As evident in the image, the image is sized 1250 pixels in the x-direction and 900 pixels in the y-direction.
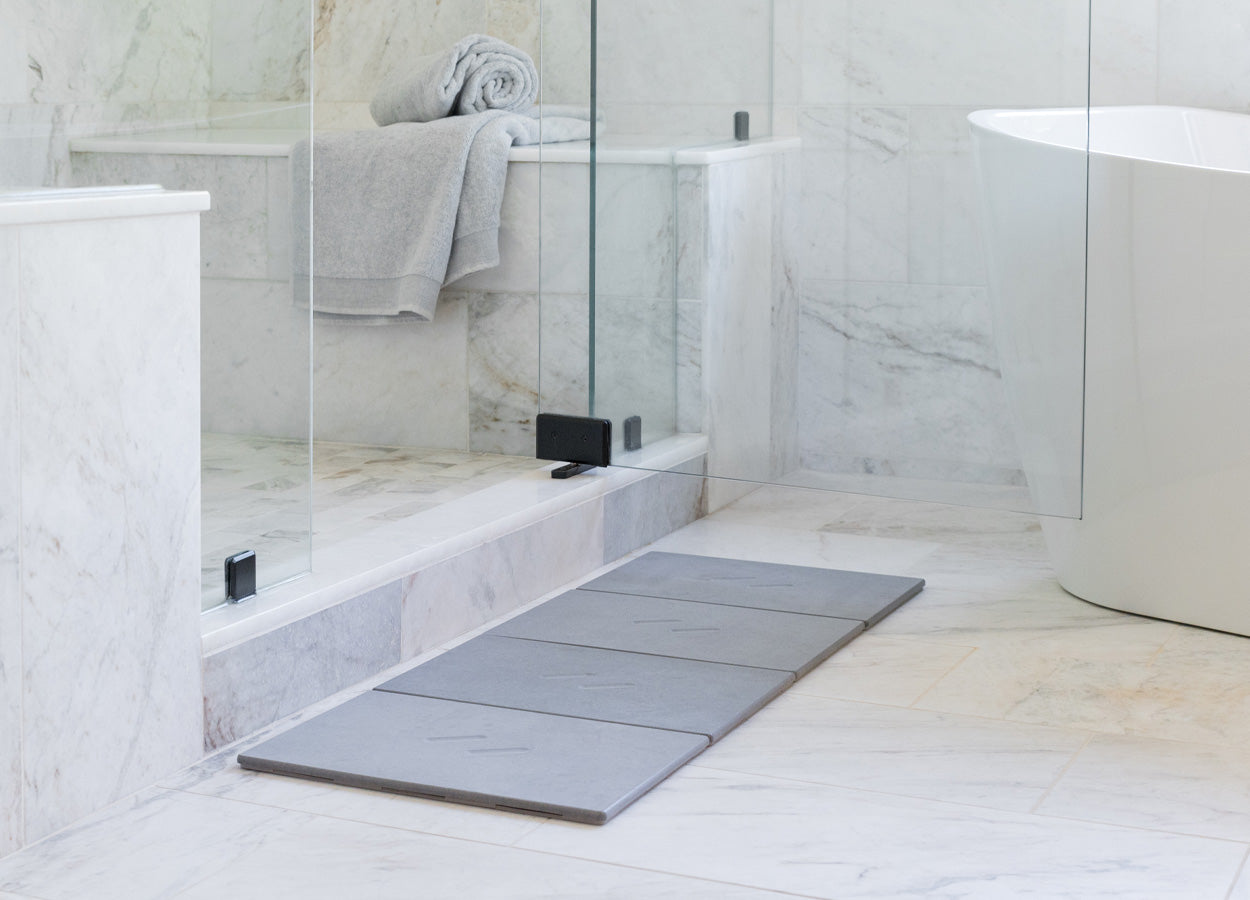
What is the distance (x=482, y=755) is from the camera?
5.68ft

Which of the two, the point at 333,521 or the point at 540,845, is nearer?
the point at 540,845

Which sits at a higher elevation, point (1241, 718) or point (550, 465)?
point (550, 465)

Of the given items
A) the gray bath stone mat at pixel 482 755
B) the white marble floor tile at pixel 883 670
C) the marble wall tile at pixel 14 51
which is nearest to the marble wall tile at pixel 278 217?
the marble wall tile at pixel 14 51

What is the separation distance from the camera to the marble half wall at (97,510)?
1.45 m

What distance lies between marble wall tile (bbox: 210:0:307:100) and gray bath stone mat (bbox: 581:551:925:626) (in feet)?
3.21

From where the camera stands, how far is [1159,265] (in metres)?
2.10

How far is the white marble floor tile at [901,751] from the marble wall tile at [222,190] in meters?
0.77

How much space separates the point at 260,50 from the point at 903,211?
3.26 feet

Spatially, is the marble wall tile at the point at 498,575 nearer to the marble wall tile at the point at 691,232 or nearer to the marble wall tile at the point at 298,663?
the marble wall tile at the point at 298,663

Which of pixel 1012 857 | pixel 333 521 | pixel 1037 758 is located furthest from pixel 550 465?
pixel 1012 857

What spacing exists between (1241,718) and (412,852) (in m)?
1.03

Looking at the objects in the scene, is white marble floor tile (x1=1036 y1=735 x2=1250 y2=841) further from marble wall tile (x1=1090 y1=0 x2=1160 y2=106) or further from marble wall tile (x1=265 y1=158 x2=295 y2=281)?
marble wall tile (x1=1090 y1=0 x2=1160 y2=106)

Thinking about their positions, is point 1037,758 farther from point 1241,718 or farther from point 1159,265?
point 1159,265

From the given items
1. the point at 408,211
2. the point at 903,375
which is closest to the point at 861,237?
the point at 903,375
